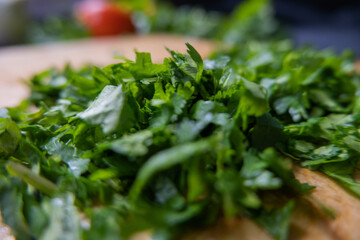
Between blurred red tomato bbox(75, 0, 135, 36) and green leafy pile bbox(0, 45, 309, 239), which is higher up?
blurred red tomato bbox(75, 0, 135, 36)

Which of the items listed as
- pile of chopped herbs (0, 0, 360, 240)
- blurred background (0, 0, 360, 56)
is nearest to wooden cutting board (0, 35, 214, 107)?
blurred background (0, 0, 360, 56)

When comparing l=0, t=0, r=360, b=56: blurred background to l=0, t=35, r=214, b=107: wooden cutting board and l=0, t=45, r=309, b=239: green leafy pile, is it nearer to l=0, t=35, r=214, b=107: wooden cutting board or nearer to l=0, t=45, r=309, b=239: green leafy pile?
l=0, t=35, r=214, b=107: wooden cutting board

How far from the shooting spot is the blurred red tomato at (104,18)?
2820 mm

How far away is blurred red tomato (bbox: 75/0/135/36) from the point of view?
282 centimetres

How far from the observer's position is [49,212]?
73cm

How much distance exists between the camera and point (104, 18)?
2.83 meters

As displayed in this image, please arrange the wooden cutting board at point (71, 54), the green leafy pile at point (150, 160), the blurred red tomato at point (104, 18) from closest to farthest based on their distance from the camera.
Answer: the green leafy pile at point (150, 160), the wooden cutting board at point (71, 54), the blurred red tomato at point (104, 18)

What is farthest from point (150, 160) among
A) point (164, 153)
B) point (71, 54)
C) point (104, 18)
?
point (104, 18)

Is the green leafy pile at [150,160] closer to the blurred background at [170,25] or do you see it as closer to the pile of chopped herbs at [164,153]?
the pile of chopped herbs at [164,153]

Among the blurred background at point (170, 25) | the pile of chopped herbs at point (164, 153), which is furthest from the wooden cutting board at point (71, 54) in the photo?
the pile of chopped herbs at point (164, 153)

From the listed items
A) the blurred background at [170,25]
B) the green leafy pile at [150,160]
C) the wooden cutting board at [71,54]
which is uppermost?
the blurred background at [170,25]

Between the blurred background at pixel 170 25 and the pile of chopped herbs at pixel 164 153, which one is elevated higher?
the blurred background at pixel 170 25

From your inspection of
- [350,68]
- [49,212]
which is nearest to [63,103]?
[49,212]

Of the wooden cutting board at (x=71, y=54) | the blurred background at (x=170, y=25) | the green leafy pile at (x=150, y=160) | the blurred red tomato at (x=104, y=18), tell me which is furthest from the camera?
the blurred red tomato at (x=104, y=18)
